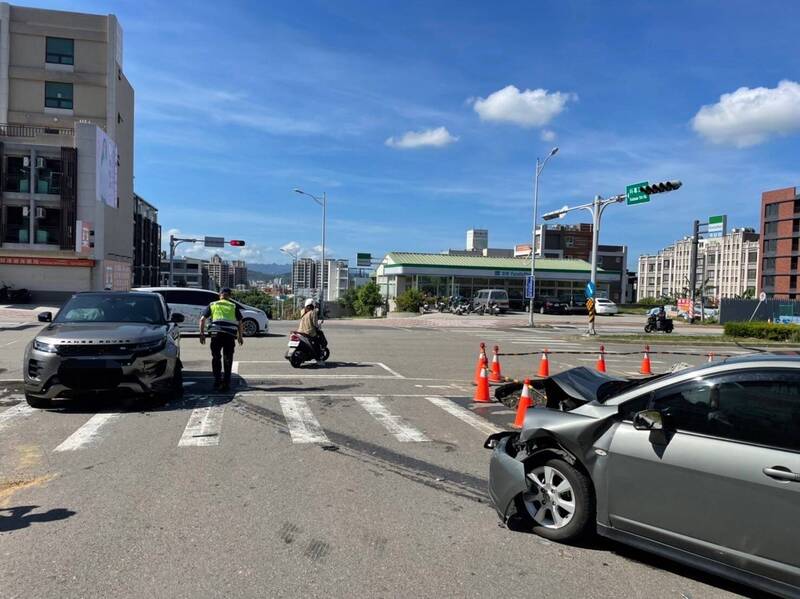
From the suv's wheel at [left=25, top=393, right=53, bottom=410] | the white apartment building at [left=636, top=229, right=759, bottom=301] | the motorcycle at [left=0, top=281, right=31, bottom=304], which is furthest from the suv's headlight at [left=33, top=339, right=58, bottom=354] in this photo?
the white apartment building at [left=636, top=229, right=759, bottom=301]

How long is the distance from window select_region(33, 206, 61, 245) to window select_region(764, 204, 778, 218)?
107364 mm

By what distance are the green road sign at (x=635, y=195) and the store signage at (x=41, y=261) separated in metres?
38.2

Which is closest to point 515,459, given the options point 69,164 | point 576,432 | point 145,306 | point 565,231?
point 576,432

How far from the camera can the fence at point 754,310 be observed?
45.7 metres

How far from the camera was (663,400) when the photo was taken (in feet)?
13.5

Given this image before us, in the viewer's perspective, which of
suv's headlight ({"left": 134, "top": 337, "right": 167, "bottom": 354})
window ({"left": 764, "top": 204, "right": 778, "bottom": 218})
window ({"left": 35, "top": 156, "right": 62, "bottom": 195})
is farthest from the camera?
window ({"left": 764, "top": 204, "right": 778, "bottom": 218})

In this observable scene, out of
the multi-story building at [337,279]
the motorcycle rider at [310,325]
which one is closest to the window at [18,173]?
the motorcycle rider at [310,325]

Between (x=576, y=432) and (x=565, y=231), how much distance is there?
129 m

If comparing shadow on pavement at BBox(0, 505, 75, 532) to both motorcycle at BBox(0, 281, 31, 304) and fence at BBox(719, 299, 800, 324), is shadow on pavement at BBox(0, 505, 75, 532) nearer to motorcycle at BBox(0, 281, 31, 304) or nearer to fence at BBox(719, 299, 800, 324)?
motorcycle at BBox(0, 281, 31, 304)

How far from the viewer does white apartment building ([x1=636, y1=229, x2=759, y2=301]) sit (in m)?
157

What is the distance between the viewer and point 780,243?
102 m

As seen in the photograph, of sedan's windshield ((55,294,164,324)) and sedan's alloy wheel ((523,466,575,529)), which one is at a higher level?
sedan's windshield ((55,294,164,324))

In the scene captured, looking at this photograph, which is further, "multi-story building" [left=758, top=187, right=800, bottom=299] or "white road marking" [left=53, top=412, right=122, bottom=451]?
"multi-story building" [left=758, top=187, right=800, bottom=299]

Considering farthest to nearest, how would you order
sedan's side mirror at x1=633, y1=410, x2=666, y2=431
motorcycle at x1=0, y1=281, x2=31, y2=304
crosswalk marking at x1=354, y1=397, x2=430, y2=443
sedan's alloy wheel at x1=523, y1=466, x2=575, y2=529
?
motorcycle at x1=0, y1=281, x2=31, y2=304 → crosswalk marking at x1=354, y1=397, x2=430, y2=443 → sedan's alloy wheel at x1=523, y1=466, x2=575, y2=529 → sedan's side mirror at x1=633, y1=410, x2=666, y2=431
